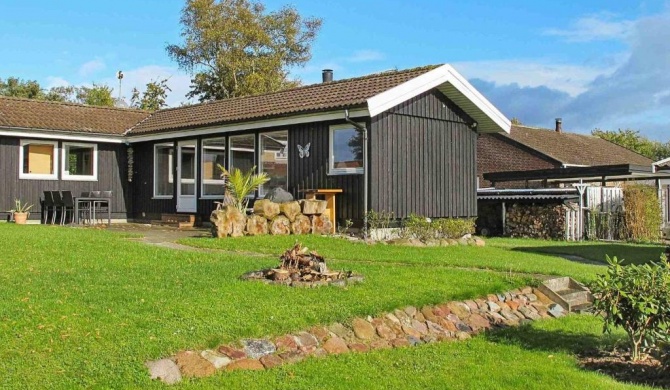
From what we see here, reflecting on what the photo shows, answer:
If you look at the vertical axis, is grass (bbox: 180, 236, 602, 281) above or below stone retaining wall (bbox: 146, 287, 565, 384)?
above

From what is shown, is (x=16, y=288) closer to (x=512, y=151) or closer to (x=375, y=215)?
(x=375, y=215)

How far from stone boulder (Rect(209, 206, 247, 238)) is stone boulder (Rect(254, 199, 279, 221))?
17.8 inches

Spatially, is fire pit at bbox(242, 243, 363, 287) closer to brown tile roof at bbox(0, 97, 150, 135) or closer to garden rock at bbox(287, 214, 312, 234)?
garden rock at bbox(287, 214, 312, 234)

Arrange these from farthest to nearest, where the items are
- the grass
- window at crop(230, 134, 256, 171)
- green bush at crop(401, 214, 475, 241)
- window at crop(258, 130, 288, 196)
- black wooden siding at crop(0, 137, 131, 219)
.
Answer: black wooden siding at crop(0, 137, 131, 219) → window at crop(230, 134, 256, 171) → window at crop(258, 130, 288, 196) → green bush at crop(401, 214, 475, 241) → the grass

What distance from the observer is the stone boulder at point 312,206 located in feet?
48.4

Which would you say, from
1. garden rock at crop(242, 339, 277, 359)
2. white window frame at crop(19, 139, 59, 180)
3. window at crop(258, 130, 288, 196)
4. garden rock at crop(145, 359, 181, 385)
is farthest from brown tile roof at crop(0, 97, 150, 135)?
garden rock at crop(145, 359, 181, 385)

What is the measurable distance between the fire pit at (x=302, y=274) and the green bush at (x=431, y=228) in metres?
6.66

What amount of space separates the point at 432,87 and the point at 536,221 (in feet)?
21.7

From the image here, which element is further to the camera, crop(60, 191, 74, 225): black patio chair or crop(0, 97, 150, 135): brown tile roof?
crop(0, 97, 150, 135): brown tile roof

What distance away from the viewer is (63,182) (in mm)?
20406

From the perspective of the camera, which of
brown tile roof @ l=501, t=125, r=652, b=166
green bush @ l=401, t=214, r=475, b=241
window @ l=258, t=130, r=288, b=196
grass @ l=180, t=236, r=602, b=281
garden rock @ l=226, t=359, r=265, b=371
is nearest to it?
garden rock @ l=226, t=359, r=265, b=371

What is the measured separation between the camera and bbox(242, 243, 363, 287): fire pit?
8258mm

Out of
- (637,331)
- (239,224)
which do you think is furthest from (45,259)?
(637,331)

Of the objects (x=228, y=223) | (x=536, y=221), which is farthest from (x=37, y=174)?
(x=536, y=221)
